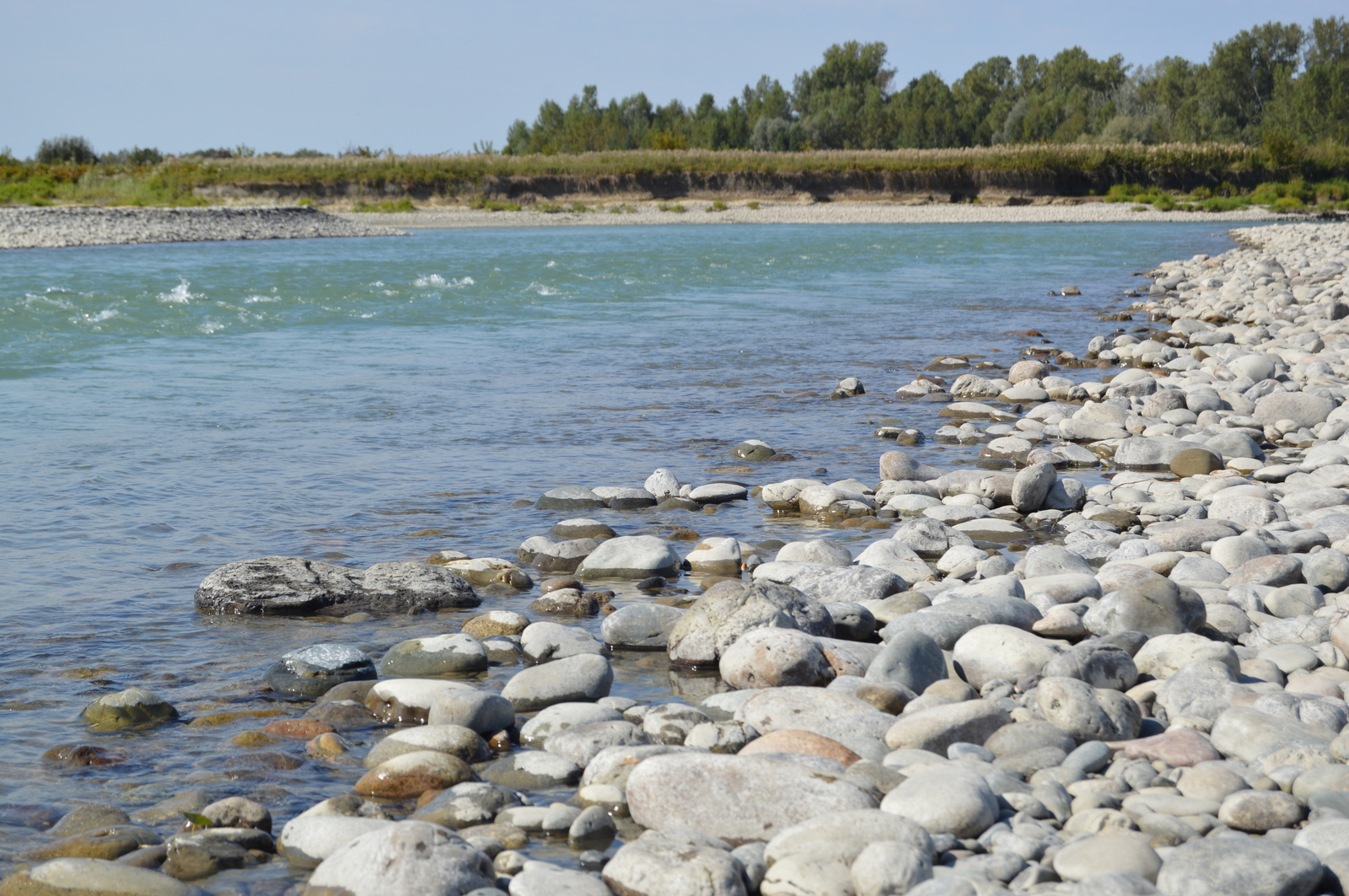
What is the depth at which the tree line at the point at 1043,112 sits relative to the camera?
67.7 metres

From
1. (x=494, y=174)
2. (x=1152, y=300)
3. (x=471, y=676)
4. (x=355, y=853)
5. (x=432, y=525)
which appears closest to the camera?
(x=355, y=853)

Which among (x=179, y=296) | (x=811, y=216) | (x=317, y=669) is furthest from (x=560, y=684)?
(x=811, y=216)

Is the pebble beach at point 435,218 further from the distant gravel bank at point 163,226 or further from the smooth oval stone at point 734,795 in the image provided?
the smooth oval stone at point 734,795

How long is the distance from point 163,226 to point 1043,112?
5987cm

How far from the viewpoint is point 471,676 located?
3299mm

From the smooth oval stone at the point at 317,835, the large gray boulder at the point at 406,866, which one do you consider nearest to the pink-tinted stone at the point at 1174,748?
the large gray boulder at the point at 406,866

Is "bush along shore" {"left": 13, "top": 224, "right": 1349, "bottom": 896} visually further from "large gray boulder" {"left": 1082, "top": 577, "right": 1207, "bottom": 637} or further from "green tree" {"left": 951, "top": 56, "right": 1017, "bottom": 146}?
"green tree" {"left": 951, "top": 56, "right": 1017, "bottom": 146}

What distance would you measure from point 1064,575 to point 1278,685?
860 millimetres

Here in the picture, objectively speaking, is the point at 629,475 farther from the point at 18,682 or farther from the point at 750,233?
the point at 750,233

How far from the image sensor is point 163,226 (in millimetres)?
32219

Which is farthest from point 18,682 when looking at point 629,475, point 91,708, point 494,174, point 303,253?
point 494,174

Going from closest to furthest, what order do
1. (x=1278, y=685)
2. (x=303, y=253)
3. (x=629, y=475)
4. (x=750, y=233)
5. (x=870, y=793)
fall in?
1. (x=870, y=793)
2. (x=1278, y=685)
3. (x=629, y=475)
4. (x=303, y=253)
5. (x=750, y=233)

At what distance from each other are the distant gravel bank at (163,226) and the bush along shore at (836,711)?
95.1ft

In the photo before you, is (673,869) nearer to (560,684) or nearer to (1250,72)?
(560,684)
